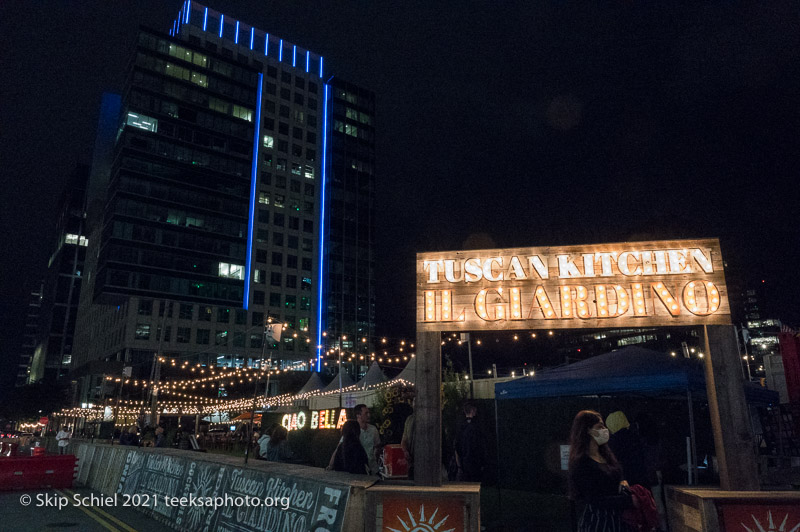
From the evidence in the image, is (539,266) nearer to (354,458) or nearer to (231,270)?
(354,458)

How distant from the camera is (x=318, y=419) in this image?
22.9 m

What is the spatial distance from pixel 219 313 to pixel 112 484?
62603mm

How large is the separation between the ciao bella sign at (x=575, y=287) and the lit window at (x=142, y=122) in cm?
7502

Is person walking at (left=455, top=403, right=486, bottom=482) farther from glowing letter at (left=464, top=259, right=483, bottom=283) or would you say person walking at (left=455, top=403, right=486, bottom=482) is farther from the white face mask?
the white face mask

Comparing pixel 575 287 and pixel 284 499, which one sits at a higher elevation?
pixel 575 287

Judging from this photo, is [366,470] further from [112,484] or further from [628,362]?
[112,484]

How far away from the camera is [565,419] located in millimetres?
12609

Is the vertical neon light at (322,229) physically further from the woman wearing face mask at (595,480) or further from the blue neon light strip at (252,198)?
the woman wearing face mask at (595,480)

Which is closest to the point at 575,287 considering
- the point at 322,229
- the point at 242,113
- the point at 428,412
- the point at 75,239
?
the point at 428,412

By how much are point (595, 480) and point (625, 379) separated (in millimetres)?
6827

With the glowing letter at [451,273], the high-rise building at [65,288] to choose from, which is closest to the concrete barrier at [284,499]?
the glowing letter at [451,273]

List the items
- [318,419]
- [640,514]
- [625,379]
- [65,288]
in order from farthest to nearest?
1. [65,288]
2. [318,419]
3. [625,379]
4. [640,514]

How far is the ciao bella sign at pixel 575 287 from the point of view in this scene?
22.4 ft

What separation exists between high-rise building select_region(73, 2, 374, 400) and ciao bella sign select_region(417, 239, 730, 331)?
57.6 metres
